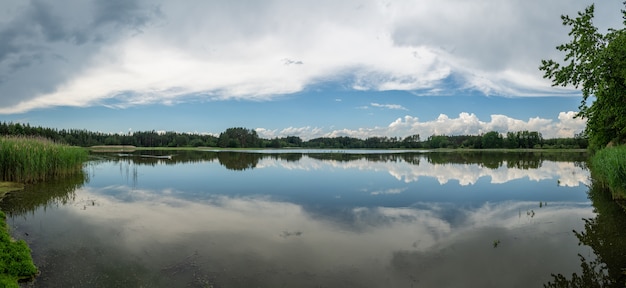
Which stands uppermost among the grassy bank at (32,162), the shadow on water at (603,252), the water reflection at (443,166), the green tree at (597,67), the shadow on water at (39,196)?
the green tree at (597,67)

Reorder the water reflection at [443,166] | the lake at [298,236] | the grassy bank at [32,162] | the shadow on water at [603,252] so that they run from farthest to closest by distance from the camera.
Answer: the water reflection at [443,166], the grassy bank at [32,162], the lake at [298,236], the shadow on water at [603,252]

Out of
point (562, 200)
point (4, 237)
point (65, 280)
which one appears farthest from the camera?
point (562, 200)

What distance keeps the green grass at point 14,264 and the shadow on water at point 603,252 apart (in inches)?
425

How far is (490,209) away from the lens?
1523cm

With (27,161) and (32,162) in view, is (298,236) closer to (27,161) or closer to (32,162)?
(32,162)

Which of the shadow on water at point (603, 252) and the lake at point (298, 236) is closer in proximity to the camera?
the shadow on water at point (603, 252)

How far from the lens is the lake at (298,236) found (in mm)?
7609

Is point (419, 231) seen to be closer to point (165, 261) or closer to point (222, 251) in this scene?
point (222, 251)

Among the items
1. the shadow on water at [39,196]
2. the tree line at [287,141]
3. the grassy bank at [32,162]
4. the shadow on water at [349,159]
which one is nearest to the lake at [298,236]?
the shadow on water at [39,196]

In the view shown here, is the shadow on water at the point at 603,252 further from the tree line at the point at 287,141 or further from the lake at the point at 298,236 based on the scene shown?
the tree line at the point at 287,141

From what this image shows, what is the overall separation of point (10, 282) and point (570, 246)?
44.0 feet

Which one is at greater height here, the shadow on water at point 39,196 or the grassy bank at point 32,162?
the grassy bank at point 32,162

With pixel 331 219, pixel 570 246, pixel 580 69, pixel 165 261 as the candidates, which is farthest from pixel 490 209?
pixel 165 261

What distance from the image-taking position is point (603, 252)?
9258 millimetres
